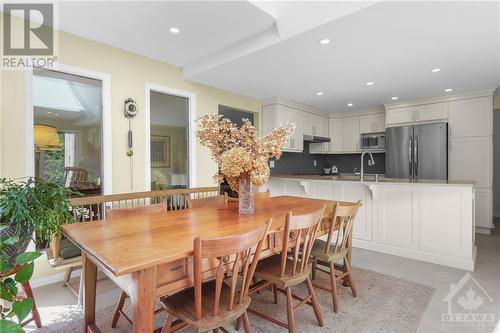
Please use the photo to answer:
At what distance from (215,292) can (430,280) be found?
8.08 ft

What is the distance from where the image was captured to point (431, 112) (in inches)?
189

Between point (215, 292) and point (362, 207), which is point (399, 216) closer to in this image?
point (362, 207)

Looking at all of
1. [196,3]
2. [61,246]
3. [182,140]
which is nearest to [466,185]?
[196,3]

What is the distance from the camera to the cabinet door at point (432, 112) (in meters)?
4.68

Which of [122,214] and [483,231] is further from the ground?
[122,214]

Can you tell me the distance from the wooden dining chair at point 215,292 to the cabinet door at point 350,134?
5.14 meters

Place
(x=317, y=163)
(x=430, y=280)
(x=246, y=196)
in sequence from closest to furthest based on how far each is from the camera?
(x=246, y=196), (x=430, y=280), (x=317, y=163)

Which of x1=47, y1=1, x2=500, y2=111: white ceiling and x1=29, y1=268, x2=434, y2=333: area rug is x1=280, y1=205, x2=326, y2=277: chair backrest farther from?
x1=47, y1=1, x2=500, y2=111: white ceiling

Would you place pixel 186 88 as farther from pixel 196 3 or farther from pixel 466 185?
pixel 466 185

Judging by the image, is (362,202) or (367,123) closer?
(362,202)

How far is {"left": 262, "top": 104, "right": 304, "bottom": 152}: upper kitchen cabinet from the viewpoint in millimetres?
4928

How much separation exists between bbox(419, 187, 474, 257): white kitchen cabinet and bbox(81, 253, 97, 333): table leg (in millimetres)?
3452

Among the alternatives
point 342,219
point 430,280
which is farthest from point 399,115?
point 342,219

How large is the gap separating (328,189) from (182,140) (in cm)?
232
